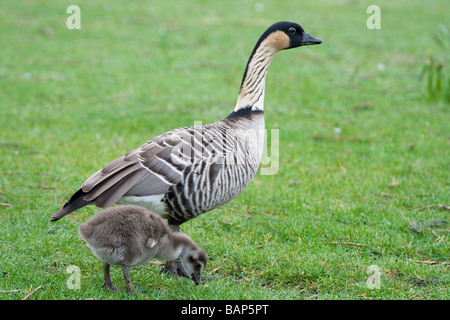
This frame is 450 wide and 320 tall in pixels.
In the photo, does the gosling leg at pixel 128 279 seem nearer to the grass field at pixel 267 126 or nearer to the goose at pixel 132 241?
the goose at pixel 132 241

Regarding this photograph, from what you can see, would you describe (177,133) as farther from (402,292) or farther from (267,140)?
(267,140)

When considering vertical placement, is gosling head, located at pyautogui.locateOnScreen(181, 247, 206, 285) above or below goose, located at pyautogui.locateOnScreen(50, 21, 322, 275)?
below

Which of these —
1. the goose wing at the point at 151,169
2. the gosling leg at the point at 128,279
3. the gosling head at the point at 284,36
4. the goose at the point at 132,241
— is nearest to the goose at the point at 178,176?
the goose wing at the point at 151,169

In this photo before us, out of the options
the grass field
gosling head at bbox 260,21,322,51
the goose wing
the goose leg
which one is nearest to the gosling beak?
the grass field

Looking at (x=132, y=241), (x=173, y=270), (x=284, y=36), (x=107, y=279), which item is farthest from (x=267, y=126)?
(x=132, y=241)

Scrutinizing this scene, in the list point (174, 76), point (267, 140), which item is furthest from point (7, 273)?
point (174, 76)

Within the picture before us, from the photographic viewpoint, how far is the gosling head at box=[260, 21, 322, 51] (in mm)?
6195

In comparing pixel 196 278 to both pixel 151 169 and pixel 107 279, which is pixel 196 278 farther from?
pixel 151 169

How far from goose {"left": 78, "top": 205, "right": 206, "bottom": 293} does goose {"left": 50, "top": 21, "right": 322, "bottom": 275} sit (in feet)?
0.92

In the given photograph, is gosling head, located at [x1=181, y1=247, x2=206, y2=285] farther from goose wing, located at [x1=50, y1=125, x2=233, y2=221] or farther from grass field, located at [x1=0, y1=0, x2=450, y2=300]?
goose wing, located at [x1=50, y1=125, x2=233, y2=221]

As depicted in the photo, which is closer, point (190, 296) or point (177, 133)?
point (190, 296)

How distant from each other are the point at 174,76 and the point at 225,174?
7.56 metres

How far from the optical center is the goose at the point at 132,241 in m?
4.42
